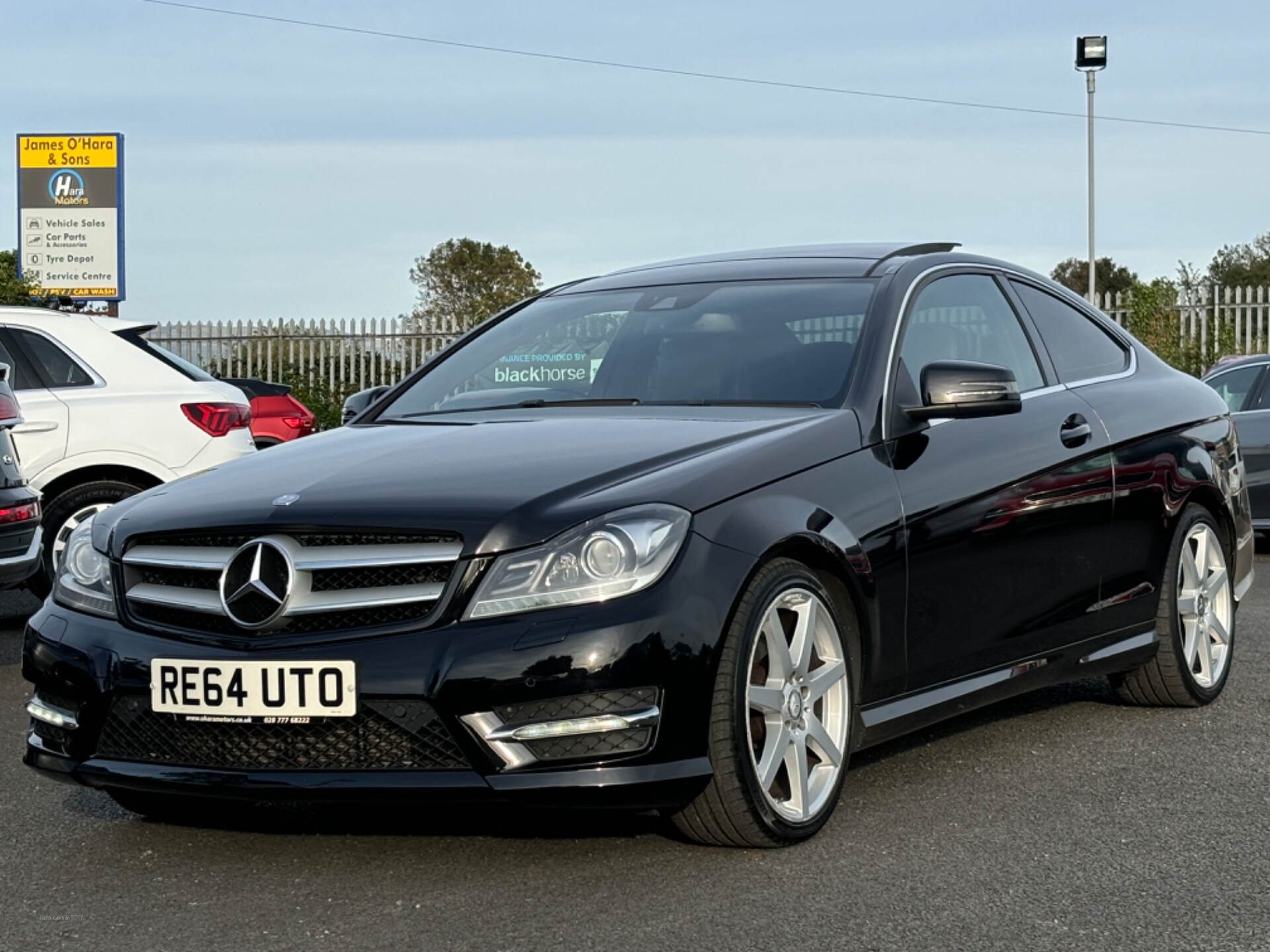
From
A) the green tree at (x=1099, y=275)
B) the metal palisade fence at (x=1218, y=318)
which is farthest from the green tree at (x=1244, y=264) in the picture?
the metal palisade fence at (x=1218, y=318)

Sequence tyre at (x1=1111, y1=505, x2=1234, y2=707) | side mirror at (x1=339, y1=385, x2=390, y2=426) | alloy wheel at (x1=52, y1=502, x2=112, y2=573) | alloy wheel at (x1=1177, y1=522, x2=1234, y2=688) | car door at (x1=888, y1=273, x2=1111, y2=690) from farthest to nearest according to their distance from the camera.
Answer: alloy wheel at (x1=52, y1=502, x2=112, y2=573)
alloy wheel at (x1=1177, y1=522, x2=1234, y2=688)
tyre at (x1=1111, y1=505, x2=1234, y2=707)
side mirror at (x1=339, y1=385, x2=390, y2=426)
car door at (x1=888, y1=273, x2=1111, y2=690)

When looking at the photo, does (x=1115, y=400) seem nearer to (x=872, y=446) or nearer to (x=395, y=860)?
(x=872, y=446)

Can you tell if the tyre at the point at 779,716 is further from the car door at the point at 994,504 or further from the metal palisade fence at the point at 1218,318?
the metal palisade fence at the point at 1218,318

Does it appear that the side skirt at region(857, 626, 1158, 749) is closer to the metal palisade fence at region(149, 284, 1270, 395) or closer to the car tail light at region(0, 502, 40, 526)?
the car tail light at region(0, 502, 40, 526)

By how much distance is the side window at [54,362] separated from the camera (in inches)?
391

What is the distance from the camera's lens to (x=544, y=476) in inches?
176

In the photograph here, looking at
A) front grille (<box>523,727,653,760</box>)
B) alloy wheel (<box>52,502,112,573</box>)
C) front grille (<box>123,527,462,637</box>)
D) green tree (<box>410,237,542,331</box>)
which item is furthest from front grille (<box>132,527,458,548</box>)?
green tree (<box>410,237,542,331</box>)

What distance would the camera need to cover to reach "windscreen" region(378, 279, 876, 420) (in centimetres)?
542

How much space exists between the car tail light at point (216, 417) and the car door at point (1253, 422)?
248 inches

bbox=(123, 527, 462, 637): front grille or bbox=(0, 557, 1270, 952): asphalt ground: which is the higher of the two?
bbox=(123, 527, 462, 637): front grille

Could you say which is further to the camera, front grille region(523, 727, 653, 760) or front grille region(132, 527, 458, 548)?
front grille region(132, 527, 458, 548)

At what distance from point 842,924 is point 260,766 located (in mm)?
1365

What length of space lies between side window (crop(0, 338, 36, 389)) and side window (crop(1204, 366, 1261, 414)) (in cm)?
785

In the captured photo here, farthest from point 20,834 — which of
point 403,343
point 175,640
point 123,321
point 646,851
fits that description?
point 403,343
